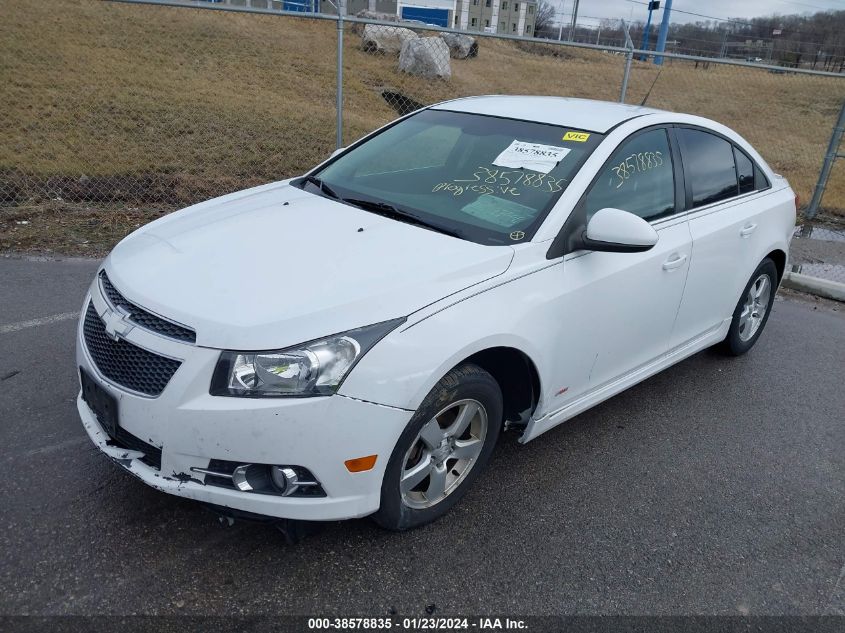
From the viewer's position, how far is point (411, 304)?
2480 mm

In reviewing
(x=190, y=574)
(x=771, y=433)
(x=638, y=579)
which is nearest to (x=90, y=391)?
(x=190, y=574)

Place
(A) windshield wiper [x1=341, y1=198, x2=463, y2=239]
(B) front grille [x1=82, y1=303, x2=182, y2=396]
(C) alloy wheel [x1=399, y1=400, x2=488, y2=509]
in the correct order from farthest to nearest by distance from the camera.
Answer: (A) windshield wiper [x1=341, y1=198, x2=463, y2=239] < (C) alloy wheel [x1=399, y1=400, x2=488, y2=509] < (B) front grille [x1=82, y1=303, x2=182, y2=396]

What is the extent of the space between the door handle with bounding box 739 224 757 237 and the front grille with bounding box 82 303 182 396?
3356mm

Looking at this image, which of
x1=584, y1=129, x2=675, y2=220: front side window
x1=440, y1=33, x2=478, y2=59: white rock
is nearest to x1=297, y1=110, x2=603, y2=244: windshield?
x1=584, y1=129, x2=675, y2=220: front side window

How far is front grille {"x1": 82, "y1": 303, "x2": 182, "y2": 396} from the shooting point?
2367 mm

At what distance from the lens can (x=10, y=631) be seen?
2215mm

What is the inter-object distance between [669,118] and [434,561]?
2711 millimetres

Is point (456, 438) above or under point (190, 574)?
above

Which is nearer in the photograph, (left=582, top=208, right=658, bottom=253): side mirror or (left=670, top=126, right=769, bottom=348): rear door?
(left=582, top=208, right=658, bottom=253): side mirror

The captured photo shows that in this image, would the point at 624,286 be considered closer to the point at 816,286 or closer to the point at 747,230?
the point at 747,230

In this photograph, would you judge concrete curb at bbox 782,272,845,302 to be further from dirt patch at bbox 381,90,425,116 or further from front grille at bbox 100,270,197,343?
dirt patch at bbox 381,90,425,116

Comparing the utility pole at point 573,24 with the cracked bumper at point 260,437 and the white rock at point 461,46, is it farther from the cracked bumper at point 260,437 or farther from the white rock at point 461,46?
the cracked bumper at point 260,437

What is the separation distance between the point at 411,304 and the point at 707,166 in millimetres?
2456

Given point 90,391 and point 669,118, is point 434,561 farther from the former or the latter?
point 669,118
